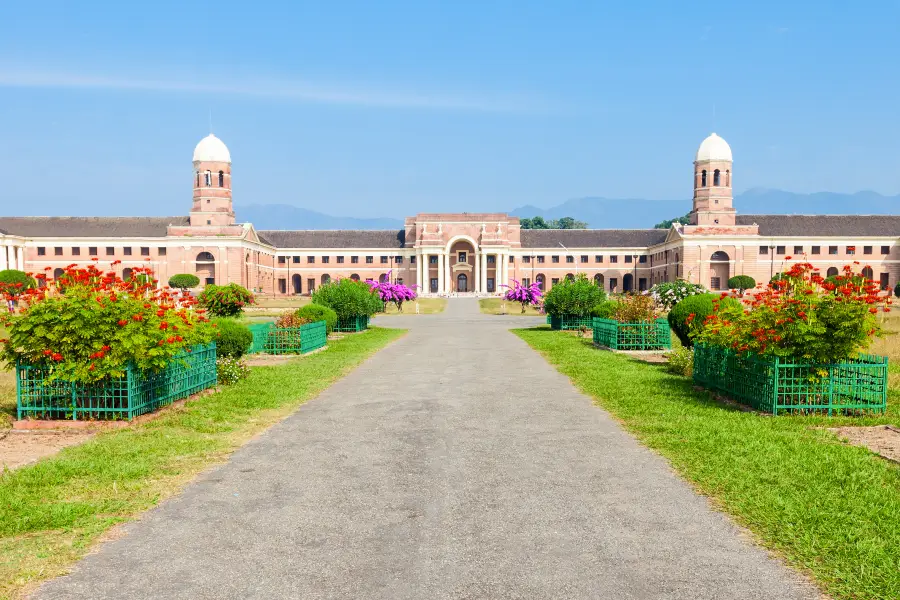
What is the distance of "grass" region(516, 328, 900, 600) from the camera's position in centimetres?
535

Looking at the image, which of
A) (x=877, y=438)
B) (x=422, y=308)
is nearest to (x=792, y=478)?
(x=877, y=438)

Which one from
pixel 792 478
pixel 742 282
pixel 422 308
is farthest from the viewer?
pixel 742 282

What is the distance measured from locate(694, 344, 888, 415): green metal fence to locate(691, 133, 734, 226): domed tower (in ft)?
264

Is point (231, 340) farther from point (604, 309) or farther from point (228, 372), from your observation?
point (604, 309)

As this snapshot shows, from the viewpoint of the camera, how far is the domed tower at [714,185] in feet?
288

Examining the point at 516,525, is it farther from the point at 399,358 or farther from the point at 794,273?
the point at 399,358

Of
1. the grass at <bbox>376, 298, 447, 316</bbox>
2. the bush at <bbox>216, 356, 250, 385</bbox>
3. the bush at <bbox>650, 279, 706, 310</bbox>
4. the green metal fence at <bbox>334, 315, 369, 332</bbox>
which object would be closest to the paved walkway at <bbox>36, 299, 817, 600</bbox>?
the bush at <bbox>216, 356, 250, 385</bbox>

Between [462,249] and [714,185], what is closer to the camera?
[714,185]

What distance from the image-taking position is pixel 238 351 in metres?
17.7

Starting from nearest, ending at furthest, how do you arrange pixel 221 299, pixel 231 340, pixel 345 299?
pixel 231 340, pixel 221 299, pixel 345 299

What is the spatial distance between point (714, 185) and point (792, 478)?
285 ft

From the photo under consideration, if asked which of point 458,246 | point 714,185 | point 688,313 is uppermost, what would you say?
point 714,185

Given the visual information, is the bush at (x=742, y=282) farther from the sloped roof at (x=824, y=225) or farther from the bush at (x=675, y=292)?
the bush at (x=675, y=292)

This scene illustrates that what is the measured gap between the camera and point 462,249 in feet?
331
